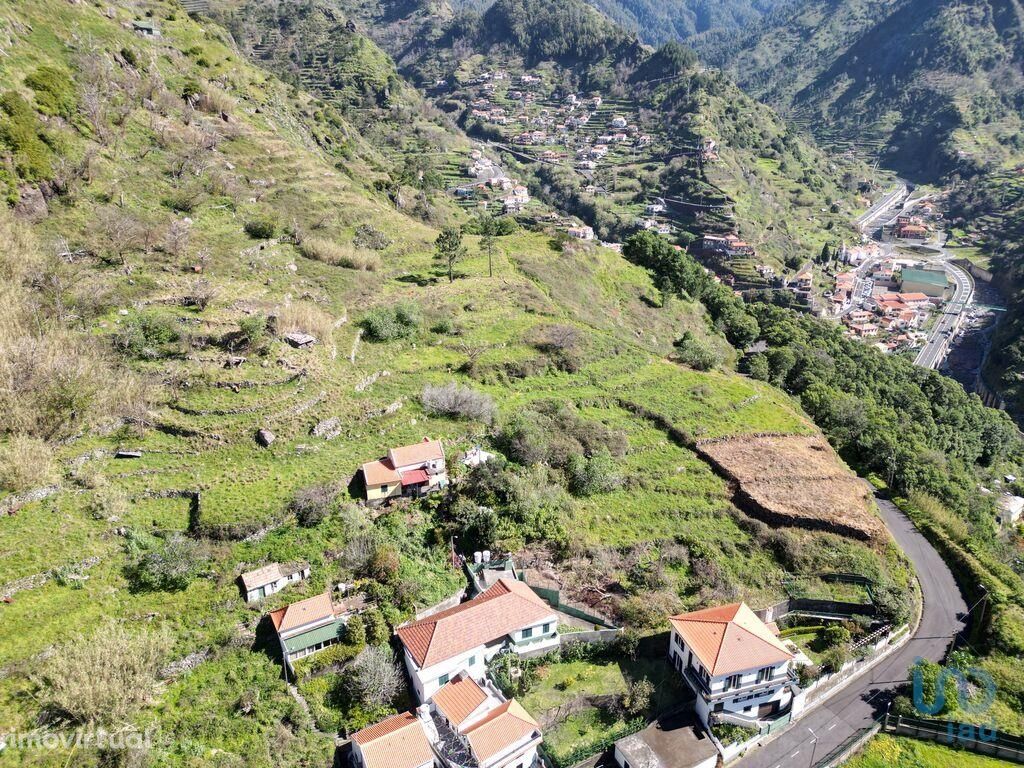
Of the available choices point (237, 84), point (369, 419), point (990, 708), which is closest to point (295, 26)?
point (237, 84)

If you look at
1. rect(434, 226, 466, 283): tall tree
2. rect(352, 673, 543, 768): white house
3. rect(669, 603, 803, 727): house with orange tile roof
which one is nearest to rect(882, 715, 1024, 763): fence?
rect(669, 603, 803, 727): house with orange tile roof

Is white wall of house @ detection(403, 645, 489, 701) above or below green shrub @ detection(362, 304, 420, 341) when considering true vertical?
below

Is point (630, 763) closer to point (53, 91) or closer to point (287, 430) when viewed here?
point (287, 430)

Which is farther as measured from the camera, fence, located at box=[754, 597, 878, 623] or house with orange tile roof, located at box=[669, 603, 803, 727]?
fence, located at box=[754, 597, 878, 623]

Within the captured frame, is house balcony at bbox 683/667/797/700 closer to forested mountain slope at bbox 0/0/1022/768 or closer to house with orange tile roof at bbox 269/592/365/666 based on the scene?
forested mountain slope at bbox 0/0/1022/768

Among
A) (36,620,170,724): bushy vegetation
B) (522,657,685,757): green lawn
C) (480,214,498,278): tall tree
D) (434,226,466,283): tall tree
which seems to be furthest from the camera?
(480,214,498,278): tall tree

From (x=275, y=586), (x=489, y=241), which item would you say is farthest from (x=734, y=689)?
(x=489, y=241)
